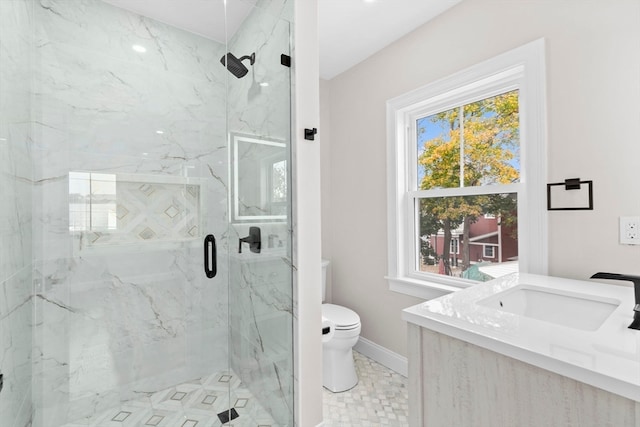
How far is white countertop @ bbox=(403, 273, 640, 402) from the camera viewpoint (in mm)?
582

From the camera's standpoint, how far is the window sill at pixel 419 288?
1.97 meters

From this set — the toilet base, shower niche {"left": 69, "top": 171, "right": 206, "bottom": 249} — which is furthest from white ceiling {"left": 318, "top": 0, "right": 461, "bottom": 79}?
the toilet base

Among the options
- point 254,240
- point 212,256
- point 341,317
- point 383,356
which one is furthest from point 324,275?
point 212,256

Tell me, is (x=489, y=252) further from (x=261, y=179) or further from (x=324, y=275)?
(x=261, y=179)

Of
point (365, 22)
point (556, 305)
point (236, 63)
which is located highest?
point (365, 22)

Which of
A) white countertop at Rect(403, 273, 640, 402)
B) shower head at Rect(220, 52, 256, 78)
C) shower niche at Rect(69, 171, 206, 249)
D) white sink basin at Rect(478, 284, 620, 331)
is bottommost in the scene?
white sink basin at Rect(478, 284, 620, 331)

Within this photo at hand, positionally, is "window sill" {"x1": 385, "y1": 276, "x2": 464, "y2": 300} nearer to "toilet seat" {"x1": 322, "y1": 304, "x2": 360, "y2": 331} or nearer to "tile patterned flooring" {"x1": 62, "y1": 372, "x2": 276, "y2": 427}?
"toilet seat" {"x1": 322, "y1": 304, "x2": 360, "y2": 331}

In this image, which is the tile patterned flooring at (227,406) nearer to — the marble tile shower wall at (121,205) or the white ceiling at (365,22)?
the marble tile shower wall at (121,205)

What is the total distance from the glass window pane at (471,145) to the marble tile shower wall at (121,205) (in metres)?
1.48

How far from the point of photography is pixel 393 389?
6.45 feet

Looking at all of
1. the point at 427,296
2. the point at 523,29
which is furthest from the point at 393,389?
the point at 523,29

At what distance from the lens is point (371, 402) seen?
1.83 meters

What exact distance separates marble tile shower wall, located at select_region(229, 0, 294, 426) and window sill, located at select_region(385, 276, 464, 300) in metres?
1.00

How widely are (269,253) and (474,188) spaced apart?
135 centimetres
